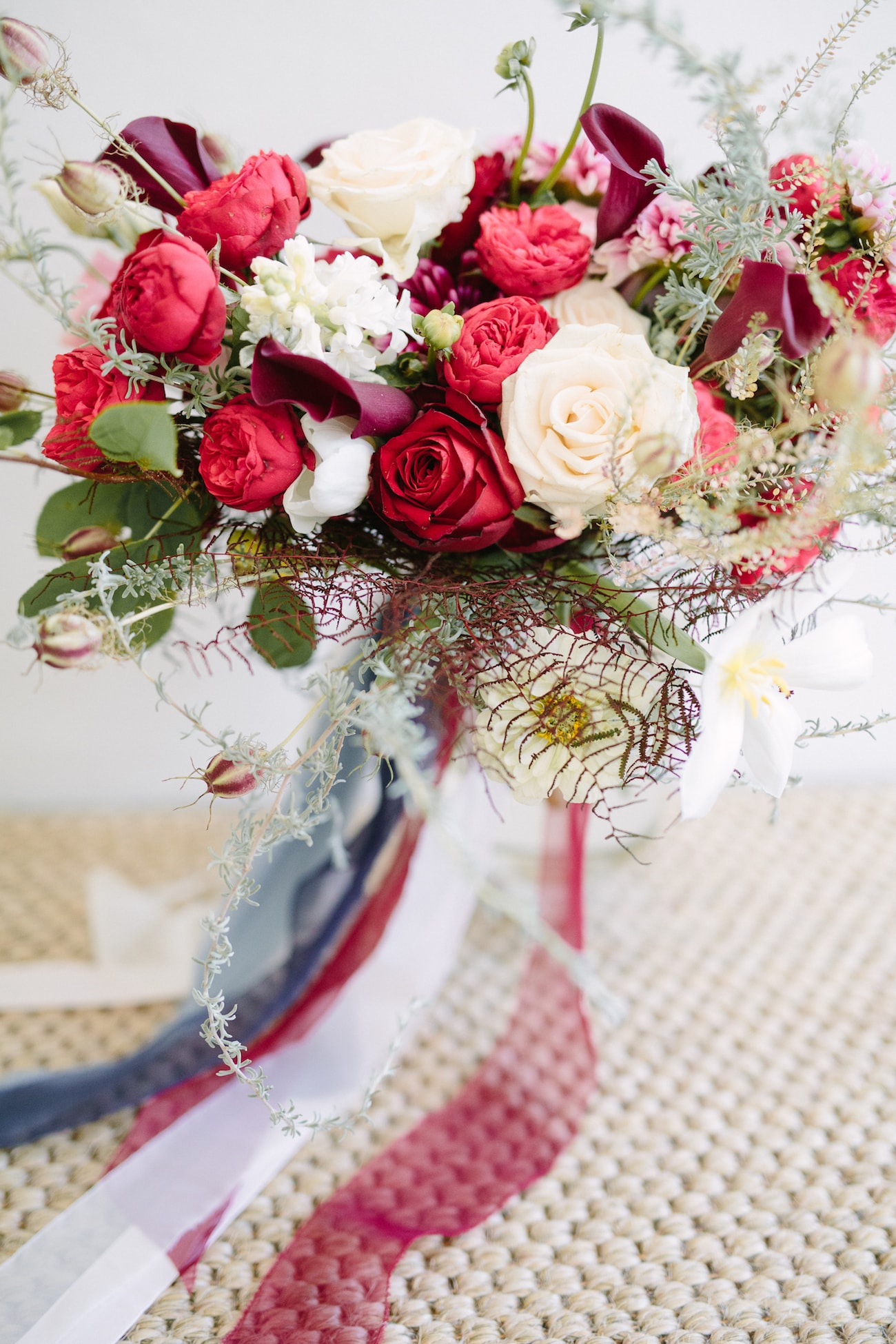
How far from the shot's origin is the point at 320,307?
0.44m

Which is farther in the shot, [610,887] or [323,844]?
[610,887]

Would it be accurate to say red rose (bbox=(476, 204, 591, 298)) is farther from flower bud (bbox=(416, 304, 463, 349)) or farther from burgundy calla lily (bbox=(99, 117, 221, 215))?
burgundy calla lily (bbox=(99, 117, 221, 215))

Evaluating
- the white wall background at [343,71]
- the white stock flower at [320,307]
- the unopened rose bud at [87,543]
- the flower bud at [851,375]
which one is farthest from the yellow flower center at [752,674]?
the white wall background at [343,71]

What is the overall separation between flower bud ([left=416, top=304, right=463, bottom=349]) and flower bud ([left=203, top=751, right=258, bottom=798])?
242 millimetres

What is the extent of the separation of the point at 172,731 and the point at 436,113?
2.39ft

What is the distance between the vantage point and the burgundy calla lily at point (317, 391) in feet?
1.39

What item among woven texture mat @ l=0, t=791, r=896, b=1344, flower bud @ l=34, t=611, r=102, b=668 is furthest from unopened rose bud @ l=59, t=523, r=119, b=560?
woven texture mat @ l=0, t=791, r=896, b=1344

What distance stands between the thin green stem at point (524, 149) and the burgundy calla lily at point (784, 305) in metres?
0.17

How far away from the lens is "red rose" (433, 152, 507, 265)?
1.82 ft

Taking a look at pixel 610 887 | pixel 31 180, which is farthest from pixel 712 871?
pixel 31 180

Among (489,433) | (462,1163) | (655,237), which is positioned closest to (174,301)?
(489,433)

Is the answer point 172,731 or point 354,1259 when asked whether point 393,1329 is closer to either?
point 354,1259

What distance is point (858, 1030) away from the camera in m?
0.74

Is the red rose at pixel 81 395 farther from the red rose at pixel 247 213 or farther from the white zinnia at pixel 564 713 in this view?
the white zinnia at pixel 564 713
